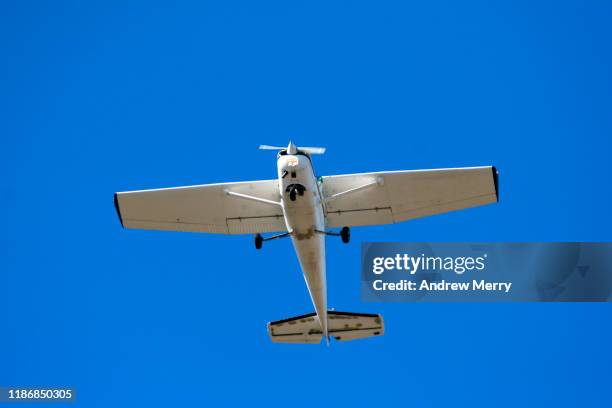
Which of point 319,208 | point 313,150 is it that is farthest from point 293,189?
point 319,208

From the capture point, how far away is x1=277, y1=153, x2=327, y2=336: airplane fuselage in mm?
25281

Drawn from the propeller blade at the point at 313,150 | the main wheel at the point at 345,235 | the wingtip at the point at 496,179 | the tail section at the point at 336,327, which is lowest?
the tail section at the point at 336,327

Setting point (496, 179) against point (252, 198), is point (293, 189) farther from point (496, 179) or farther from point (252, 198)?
point (496, 179)

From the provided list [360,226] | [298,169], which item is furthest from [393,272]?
[298,169]

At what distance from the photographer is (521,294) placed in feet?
97.6

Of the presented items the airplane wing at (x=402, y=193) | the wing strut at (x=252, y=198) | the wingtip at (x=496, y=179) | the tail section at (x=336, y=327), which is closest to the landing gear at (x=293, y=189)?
the wing strut at (x=252, y=198)

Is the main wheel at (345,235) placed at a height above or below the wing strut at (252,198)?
below

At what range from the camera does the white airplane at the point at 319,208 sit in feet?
90.2

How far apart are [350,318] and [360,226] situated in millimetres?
3226

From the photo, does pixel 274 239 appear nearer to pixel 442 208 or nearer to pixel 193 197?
pixel 193 197

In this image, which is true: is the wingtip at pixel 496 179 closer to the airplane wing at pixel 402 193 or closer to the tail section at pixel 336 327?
the airplane wing at pixel 402 193

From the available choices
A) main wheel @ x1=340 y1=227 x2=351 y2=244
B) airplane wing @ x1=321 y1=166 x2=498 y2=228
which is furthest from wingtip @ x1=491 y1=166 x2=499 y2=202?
main wheel @ x1=340 y1=227 x2=351 y2=244

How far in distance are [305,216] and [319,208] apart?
0.89 metres

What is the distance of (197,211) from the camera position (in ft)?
95.9
